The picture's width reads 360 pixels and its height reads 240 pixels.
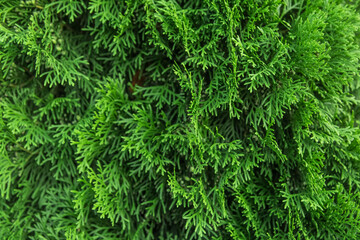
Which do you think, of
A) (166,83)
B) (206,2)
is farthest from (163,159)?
(206,2)

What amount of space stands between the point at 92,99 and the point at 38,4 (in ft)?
2.24

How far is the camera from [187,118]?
186 centimetres

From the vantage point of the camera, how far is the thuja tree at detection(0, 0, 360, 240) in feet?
5.51

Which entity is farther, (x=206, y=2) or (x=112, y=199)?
(x=112, y=199)

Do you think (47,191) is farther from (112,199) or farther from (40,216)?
(112,199)

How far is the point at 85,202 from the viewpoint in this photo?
1.89m

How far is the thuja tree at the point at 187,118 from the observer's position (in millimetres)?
1681

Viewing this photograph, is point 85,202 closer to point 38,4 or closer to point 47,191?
point 47,191

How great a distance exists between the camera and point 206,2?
165 cm

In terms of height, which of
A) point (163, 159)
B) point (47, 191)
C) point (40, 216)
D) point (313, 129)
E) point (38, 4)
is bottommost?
point (40, 216)

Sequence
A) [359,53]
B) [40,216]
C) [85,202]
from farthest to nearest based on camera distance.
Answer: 1. [40,216]
2. [85,202]
3. [359,53]

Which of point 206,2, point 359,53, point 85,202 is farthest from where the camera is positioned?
point 85,202

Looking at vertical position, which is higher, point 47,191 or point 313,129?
point 313,129

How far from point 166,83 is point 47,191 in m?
1.07
